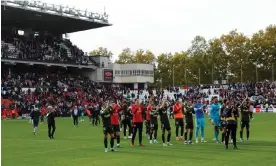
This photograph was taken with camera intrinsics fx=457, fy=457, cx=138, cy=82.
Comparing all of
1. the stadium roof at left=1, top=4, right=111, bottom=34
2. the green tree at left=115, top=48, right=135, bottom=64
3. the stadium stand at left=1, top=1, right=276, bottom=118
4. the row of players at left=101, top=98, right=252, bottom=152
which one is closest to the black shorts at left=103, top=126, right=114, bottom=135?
the row of players at left=101, top=98, right=252, bottom=152

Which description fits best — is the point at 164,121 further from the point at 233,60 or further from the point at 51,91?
the point at 233,60

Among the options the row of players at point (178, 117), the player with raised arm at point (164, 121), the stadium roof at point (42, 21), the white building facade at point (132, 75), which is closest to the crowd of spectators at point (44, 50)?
the stadium roof at point (42, 21)

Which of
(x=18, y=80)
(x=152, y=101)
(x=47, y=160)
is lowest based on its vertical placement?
(x=47, y=160)

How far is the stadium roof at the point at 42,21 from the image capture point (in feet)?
211

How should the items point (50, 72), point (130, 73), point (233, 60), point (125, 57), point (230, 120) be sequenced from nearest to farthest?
point (230, 120) → point (50, 72) → point (130, 73) → point (233, 60) → point (125, 57)

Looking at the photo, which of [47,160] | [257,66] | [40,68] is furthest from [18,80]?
[257,66]

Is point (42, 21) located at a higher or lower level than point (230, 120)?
higher

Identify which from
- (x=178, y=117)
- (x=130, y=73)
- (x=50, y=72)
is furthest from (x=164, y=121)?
(x=130, y=73)

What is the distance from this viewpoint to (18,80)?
209ft

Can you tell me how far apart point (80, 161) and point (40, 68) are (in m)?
62.7

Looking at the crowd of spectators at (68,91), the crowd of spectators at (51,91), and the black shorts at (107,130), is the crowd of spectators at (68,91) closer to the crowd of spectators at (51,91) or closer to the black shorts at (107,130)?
the crowd of spectators at (51,91)

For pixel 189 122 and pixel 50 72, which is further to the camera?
pixel 50 72

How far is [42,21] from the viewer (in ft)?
233

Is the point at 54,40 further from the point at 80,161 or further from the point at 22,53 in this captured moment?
the point at 80,161
